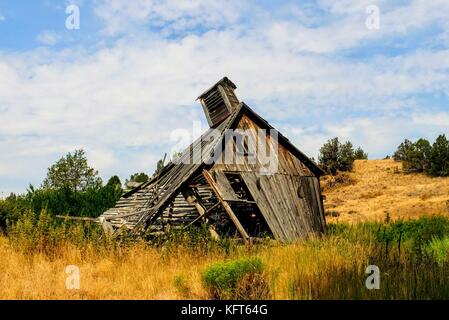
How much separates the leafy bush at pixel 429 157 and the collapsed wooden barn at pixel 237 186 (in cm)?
2553

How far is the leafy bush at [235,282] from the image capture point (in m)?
7.91

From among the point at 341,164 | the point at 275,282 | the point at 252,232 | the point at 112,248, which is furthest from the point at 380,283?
the point at 341,164

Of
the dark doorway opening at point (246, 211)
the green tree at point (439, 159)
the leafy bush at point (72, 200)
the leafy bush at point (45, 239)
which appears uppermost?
the green tree at point (439, 159)

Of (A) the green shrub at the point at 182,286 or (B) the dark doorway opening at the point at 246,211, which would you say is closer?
(A) the green shrub at the point at 182,286

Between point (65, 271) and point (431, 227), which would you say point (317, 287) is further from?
point (431, 227)

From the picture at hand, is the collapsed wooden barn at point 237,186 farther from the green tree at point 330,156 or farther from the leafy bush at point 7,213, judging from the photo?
the green tree at point 330,156

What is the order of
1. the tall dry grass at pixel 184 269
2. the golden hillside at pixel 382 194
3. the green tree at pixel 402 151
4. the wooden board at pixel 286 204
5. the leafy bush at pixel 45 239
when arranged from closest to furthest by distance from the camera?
the tall dry grass at pixel 184 269, the leafy bush at pixel 45 239, the wooden board at pixel 286 204, the golden hillside at pixel 382 194, the green tree at pixel 402 151

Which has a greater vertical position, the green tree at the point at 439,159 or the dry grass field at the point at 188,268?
the green tree at the point at 439,159

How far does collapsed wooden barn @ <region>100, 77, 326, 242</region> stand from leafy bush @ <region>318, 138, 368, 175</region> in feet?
95.5

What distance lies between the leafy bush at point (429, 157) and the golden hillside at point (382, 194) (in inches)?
33.6

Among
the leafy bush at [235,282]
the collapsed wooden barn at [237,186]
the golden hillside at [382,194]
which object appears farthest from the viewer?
the golden hillside at [382,194]

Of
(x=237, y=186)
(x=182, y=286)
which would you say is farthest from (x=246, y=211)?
(x=182, y=286)

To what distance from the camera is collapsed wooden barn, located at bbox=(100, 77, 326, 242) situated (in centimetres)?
1475

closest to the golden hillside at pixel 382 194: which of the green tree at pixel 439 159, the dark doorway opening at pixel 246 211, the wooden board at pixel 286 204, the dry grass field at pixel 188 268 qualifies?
the green tree at pixel 439 159
